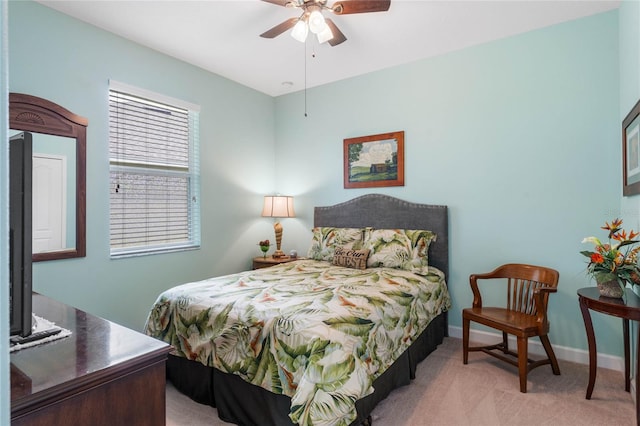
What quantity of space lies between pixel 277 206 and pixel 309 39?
76.3 inches

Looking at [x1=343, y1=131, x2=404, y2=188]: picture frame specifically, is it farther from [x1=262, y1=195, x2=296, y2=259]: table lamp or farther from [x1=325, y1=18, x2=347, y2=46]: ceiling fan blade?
[x1=325, y1=18, x2=347, y2=46]: ceiling fan blade

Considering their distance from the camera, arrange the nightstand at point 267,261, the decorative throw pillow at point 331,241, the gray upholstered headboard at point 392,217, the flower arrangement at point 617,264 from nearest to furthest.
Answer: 1. the flower arrangement at point 617,264
2. the gray upholstered headboard at point 392,217
3. the decorative throw pillow at point 331,241
4. the nightstand at point 267,261

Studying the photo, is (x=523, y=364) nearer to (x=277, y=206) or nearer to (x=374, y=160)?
(x=374, y=160)

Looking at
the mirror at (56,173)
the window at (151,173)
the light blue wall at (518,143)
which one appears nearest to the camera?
the mirror at (56,173)

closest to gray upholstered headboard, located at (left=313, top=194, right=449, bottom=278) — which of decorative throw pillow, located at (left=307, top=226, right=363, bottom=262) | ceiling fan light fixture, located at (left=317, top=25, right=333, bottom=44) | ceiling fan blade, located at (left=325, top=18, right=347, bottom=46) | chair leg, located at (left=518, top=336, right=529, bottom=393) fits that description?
decorative throw pillow, located at (left=307, top=226, right=363, bottom=262)

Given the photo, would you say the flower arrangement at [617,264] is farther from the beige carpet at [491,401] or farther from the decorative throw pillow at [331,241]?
the decorative throw pillow at [331,241]

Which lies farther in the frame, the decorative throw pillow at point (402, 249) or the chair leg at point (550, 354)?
the decorative throw pillow at point (402, 249)

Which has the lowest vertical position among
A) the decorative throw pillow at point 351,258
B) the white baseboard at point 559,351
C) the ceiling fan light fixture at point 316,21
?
the white baseboard at point 559,351

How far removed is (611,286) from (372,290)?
1.43 meters

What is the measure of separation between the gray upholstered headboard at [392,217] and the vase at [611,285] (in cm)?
133

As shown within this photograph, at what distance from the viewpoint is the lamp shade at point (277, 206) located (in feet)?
13.6

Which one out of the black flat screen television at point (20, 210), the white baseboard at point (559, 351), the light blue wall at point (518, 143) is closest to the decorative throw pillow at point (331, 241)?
the light blue wall at point (518, 143)

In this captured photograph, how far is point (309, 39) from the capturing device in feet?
10.0

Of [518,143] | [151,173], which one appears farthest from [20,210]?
[518,143]
